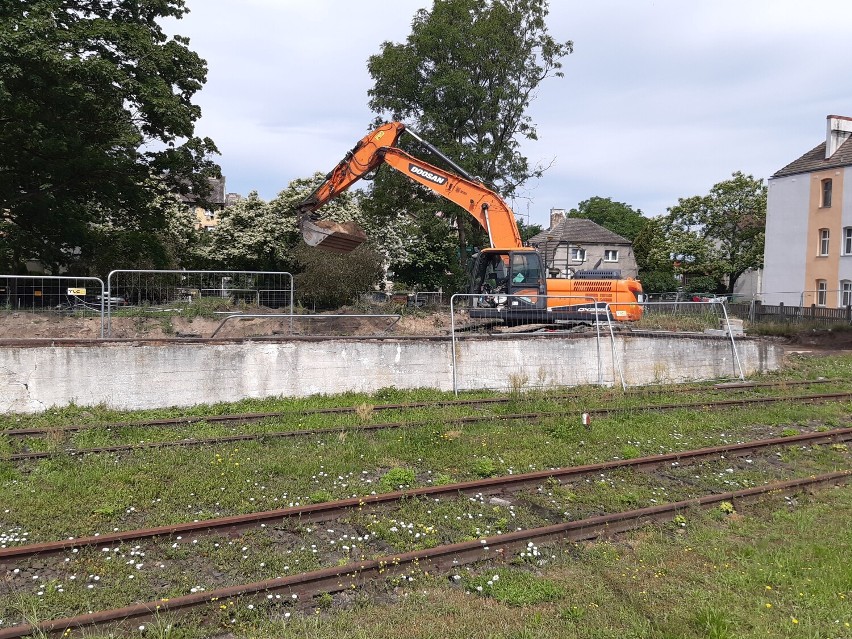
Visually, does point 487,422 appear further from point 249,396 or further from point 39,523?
point 39,523

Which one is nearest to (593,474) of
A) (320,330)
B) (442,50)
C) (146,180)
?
(320,330)

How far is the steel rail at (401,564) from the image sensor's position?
4.58 meters

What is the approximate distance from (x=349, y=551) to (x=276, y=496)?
1647 millimetres

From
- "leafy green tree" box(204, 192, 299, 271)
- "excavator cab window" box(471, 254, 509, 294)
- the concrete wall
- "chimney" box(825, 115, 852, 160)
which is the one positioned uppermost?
"chimney" box(825, 115, 852, 160)

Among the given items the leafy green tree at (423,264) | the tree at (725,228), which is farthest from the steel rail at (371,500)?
the tree at (725,228)

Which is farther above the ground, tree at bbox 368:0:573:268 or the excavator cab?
tree at bbox 368:0:573:268

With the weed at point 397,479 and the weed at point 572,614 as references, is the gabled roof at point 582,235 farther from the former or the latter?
the weed at point 572,614

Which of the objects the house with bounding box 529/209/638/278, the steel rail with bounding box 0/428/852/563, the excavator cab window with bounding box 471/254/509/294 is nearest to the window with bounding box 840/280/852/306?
the house with bounding box 529/209/638/278

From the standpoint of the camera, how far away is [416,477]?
8.13 meters

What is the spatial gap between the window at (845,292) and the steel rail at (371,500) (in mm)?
31462

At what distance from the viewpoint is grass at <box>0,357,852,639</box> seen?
188 inches

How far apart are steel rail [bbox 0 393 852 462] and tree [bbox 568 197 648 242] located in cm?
6503

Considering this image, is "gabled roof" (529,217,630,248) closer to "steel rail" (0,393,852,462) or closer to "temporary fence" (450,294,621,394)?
"temporary fence" (450,294,621,394)

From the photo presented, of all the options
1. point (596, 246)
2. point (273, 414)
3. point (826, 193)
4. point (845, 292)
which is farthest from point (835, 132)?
point (273, 414)
